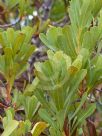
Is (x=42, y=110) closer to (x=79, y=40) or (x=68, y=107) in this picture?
(x=68, y=107)

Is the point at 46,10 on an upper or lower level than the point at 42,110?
upper

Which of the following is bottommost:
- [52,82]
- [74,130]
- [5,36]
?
[74,130]

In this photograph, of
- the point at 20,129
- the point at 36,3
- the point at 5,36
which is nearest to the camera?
the point at 20,129

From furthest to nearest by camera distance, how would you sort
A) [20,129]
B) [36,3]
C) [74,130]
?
[36,3]
[74,130]
[20,129]

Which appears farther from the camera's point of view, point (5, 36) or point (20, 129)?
point (5, 36)

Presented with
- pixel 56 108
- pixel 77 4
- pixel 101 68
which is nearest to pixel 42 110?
pixel 56 108

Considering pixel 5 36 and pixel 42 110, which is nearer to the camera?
pixel 42 110

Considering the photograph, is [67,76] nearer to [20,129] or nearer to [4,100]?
[20,129]

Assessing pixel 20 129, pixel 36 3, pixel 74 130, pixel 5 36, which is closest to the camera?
pixel 20 129

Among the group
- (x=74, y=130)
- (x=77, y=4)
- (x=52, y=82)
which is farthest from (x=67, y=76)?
(x=77, y=4)
